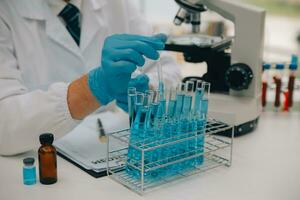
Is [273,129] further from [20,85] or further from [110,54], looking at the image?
[20,85]

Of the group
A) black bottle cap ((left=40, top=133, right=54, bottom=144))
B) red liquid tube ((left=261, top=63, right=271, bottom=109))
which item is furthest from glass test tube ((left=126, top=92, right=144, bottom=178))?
red liquid tube ((left=261, top=63, right=271, bottom=109))

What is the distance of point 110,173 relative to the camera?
118 centimetres

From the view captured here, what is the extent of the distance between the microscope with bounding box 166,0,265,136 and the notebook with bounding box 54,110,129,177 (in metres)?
0.34

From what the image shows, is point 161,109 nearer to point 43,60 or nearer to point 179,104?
point 179,104

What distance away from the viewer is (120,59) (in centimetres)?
122

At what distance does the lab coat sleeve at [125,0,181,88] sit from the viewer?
1773 mm

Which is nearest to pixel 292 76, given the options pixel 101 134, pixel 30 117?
pixel 101 134

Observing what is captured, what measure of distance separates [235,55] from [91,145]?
0.61 meters

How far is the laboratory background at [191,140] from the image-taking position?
43.8 inches

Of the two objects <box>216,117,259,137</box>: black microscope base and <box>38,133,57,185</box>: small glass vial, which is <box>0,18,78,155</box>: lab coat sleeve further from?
<box>216,117,259,137</box>: black microscope base

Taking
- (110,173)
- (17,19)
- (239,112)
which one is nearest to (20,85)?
(17,19)

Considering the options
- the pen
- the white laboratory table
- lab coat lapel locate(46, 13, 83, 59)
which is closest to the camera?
the white laboratory table

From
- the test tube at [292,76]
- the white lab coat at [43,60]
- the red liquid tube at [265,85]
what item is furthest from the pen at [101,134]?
the test tube at [292,76]

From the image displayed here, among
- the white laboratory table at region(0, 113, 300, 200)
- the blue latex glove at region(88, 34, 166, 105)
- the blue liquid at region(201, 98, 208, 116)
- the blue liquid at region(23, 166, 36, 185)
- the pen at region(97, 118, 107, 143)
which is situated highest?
the blue latex glove at region(88, 34, 166, 105)
